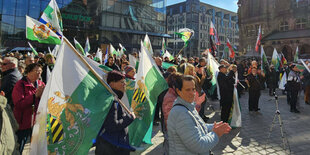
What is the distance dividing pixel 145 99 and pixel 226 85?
4.21 meters

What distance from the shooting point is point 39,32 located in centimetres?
630

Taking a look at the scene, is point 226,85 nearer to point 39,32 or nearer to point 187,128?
point 187,128

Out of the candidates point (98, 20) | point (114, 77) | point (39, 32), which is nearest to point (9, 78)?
point (114, 77)

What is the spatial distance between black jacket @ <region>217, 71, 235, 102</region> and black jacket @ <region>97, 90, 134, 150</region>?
4.86m

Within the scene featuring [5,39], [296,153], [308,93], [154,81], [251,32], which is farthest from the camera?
[251,32]

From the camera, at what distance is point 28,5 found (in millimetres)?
34531

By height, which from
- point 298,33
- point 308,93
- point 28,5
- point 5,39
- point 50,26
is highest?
point 28,5

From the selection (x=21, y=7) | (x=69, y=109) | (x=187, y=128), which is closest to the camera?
(x=187, y=128)

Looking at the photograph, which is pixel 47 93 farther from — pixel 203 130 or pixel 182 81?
pixel 203 130

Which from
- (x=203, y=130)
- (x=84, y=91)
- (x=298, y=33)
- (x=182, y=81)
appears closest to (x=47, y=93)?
(x=84, y=91)

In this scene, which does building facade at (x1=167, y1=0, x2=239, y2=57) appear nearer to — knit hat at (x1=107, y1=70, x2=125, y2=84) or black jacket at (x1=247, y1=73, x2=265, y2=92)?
black jacket at (x1=247, y1=73, x2=265, y2=92)

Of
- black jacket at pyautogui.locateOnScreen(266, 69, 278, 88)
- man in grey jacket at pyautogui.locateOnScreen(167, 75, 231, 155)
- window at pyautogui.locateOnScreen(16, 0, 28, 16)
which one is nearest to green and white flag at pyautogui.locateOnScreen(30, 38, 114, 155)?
man in grey jacket at pyautogui.locateOnScreen(167, 75, 231, 155)

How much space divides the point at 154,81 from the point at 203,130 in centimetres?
167

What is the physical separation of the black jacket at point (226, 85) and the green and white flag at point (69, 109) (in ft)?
16.5
